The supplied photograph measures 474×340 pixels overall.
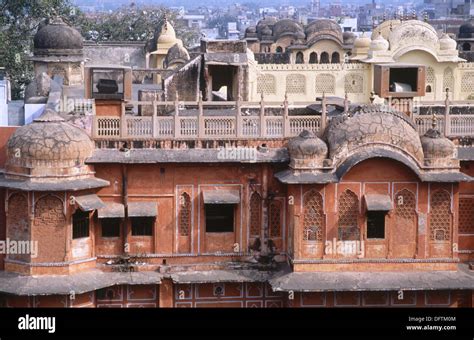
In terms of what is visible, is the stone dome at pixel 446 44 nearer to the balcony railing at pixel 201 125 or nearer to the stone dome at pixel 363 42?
the stone dome at pixel 363 42

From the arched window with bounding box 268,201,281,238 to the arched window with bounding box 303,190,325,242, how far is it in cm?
101

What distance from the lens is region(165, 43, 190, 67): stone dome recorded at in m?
40.9

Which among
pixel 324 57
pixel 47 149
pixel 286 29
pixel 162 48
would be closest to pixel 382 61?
pixel 162 48

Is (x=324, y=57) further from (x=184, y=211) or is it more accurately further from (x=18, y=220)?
(x=18, y=220)

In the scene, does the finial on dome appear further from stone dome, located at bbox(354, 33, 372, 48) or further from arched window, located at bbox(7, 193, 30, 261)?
stone dome, located at bbox(354, 33, 372, 48)

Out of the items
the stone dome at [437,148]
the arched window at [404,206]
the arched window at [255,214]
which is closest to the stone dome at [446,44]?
the stone dome at [437,148]

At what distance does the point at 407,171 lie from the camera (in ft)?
70.9

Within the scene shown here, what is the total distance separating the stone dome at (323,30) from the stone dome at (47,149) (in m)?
29.3

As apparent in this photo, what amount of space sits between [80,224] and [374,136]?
5821mm

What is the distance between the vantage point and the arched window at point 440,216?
21812 mm

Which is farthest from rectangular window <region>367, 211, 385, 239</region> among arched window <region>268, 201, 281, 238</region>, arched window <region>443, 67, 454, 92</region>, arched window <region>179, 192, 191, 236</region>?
arched window <region>443, 67, 454, 92</region>
